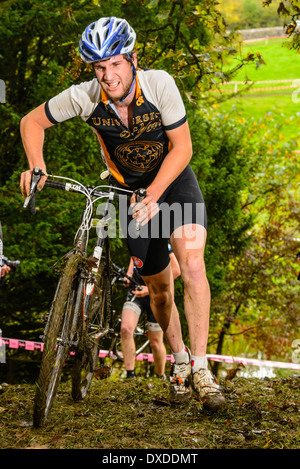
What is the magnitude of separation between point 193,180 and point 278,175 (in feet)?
60.1

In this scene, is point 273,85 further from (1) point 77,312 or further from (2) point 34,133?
(1) point 77,312

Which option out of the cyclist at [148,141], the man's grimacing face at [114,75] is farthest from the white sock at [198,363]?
the man's grimacing face at [114,75]

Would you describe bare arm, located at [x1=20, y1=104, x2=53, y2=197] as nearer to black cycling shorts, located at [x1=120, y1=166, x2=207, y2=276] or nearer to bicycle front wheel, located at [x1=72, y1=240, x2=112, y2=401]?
black cycling shorts, located at [x1=120, y1=166, x2=207, y2=276]

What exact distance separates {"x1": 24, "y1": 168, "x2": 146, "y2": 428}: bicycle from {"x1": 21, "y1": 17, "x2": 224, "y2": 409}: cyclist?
29 centimetres

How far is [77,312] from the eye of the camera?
4.16 m

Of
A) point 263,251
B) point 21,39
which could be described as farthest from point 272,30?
point 21,39

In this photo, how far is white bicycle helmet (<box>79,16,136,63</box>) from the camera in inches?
160

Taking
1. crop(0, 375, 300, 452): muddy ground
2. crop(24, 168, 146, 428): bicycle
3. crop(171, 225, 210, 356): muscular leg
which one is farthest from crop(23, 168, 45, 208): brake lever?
crop(0, 375, 300, 452): muddy ground

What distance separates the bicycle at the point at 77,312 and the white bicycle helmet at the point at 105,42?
0.87 meters

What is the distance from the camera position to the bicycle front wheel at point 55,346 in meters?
3.71

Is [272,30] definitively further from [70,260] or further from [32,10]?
[70,260]

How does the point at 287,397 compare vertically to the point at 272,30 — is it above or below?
below

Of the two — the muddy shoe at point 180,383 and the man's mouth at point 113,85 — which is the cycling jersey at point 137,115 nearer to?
the man's mouth at point 113,85

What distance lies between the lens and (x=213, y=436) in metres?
3.64
